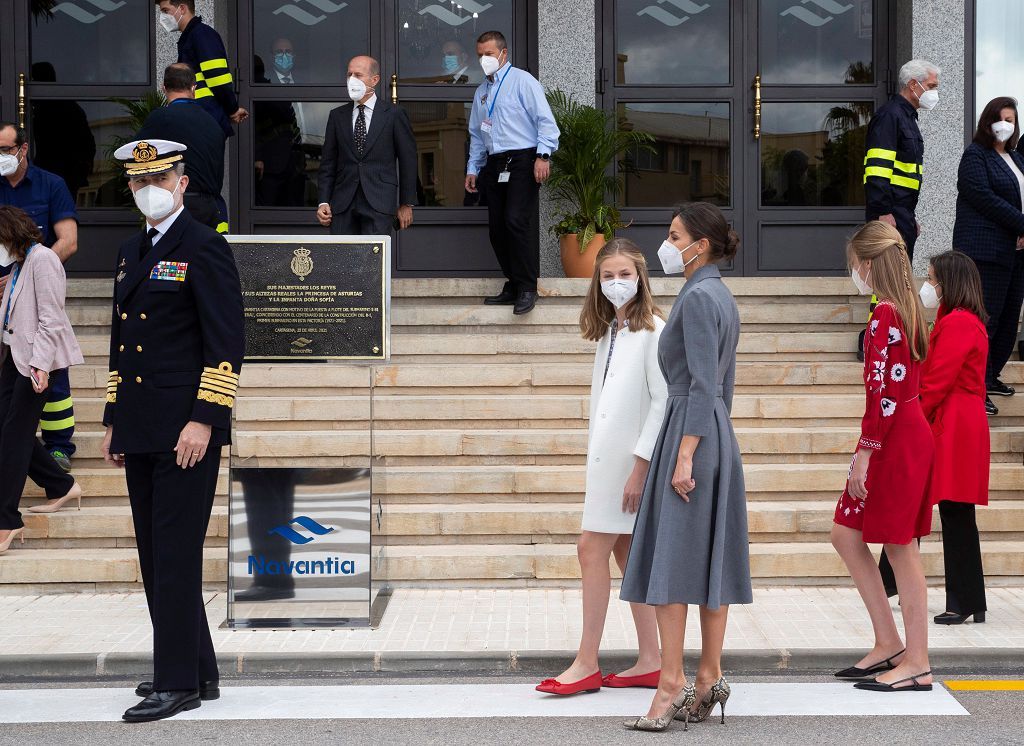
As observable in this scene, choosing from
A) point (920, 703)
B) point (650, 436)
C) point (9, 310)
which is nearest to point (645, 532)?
point (650, 436)

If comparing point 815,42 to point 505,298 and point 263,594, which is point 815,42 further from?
point 263,594

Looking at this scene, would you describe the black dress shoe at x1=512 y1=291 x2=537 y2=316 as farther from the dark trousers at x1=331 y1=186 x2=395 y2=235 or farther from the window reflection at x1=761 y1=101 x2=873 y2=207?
the window reflection at x1=761 y1=101 x2=873 y2=207

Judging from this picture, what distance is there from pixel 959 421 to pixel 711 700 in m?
2.38

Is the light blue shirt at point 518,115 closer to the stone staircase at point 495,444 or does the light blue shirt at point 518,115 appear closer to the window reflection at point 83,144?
the stone staircase at point 495,444

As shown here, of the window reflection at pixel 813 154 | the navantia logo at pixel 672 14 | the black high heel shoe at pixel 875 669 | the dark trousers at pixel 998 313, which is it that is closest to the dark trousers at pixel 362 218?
the navantia logo at pixel 672 14

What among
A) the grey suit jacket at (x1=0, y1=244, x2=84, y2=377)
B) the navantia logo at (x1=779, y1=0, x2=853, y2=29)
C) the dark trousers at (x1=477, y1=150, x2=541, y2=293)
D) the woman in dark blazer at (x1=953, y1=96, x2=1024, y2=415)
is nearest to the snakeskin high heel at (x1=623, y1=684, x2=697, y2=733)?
the grey suit jacket at (x1=0, y1=244, x2=84, y2=377)

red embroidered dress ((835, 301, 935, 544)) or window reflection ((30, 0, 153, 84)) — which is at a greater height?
window reflection ((30, 0, 153, 84))

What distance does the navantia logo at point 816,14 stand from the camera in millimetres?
11648

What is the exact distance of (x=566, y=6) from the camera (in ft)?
36.6

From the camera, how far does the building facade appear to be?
1155cm

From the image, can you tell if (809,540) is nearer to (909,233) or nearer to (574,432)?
(574,432)

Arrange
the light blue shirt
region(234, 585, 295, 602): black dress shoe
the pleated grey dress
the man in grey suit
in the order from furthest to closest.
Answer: the light blue shirt → the man in grey suit → region(234, 585, 295, 602): black dress shoe → the pleated grey dress

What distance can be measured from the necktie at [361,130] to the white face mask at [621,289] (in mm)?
4447

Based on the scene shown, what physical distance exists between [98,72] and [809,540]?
7859 mm
